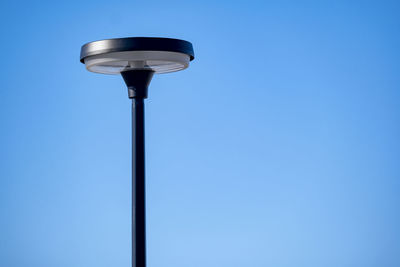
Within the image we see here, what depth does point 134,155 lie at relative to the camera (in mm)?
1390

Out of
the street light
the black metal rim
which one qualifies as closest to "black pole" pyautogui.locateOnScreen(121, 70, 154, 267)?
the street light

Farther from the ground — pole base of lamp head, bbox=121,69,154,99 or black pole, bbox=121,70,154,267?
pole base of lamp head, bbox=121,69,154,99

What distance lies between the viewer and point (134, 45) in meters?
1.23

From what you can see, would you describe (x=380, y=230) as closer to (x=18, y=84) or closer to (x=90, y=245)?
(x=90, y=245)

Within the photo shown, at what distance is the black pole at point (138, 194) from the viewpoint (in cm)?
137

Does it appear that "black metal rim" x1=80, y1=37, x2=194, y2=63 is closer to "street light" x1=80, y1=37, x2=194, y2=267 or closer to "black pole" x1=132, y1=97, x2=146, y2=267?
"street light" x1=80, y1=37, x2=194, y2=267

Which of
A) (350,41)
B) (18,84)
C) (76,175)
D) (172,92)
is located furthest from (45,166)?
(350,41)

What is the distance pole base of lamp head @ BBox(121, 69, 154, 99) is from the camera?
54.9 inches

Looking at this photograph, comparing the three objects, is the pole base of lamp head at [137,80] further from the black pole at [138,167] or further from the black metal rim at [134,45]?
the black metal rim at [134,45]

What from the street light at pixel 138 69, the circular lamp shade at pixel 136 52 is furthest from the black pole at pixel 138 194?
the circular lamp shade at pixel 136 52

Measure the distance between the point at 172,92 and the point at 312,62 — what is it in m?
0.59

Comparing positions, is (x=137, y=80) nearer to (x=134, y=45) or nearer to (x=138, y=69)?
(x=138, y=69)

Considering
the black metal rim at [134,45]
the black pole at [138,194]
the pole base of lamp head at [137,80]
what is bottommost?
the black pole at [138,194]

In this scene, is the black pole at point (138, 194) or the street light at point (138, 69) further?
the black pole at point (138, 194)
